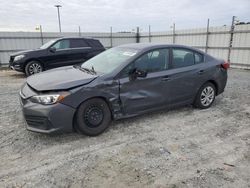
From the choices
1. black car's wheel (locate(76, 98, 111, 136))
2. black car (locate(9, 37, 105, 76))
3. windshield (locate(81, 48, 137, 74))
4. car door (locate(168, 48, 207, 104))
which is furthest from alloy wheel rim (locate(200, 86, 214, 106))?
black car (locate(9, 37, 105, 76))

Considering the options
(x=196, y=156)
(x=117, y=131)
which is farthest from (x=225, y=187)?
(x=117, y=131)

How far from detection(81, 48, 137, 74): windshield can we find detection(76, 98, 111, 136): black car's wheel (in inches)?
25.0

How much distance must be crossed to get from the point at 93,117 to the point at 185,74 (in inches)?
86.8

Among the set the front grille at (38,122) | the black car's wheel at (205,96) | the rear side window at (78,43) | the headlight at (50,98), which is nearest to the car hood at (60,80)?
the headlight at (50,98)

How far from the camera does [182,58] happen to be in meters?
4.89

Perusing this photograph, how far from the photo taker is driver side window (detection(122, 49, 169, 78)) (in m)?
4.12

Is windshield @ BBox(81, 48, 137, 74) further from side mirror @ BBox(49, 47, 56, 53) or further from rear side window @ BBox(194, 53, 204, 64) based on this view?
side mirror @ BBox(49, 47, 56, 53)

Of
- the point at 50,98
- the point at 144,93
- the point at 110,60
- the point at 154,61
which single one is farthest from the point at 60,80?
the point at 154,61

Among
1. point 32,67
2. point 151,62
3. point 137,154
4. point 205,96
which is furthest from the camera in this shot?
point 32,67

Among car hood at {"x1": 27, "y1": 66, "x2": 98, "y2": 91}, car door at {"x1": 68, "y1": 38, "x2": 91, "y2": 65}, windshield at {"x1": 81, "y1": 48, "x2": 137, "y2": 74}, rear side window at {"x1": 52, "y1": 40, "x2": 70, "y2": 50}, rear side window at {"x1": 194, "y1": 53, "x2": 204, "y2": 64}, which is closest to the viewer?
car hood at {"x1": 27, "y1": 66, "x2": 98, "y2": 91}

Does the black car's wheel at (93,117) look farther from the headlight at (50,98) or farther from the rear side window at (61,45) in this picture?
the rear side window at (61,45)

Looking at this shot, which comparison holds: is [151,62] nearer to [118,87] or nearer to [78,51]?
[118,87]

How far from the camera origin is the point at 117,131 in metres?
4.10

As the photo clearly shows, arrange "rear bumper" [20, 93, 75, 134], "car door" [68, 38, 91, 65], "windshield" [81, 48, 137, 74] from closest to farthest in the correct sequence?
"rear bumper" [20, 93, 75, 134], "windshield" [81, 48, 137, 74], "car door" [68, 38, 91, 65]
